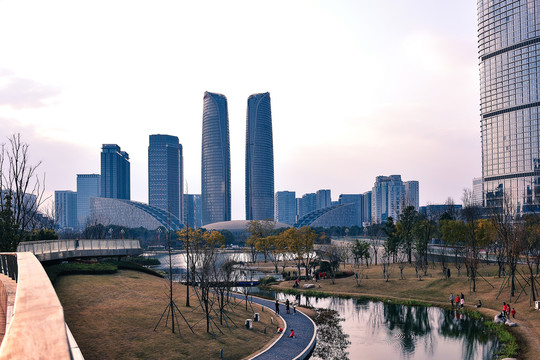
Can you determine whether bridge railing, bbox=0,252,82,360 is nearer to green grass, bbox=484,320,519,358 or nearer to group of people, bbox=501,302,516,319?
green grass, bbox=484,320,519,358

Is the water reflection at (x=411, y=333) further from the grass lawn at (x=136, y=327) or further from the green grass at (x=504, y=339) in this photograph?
the grass lawn at (x=136, y=327)

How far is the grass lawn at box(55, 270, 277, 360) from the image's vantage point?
21.0m

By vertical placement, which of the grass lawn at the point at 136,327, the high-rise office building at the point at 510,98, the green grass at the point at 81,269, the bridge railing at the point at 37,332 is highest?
the high-rise office building at the point at 510,98

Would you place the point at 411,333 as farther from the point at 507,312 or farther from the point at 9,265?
the point at 9,265

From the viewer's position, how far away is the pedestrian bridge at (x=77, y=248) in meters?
34.0

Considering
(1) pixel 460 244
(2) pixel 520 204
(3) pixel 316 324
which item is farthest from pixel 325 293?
(2) pixel 520 204

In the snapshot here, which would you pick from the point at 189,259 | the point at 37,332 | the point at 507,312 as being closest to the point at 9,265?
the point at 37,332

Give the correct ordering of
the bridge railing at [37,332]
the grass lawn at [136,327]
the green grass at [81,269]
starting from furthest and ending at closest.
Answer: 1. the green grass at [81,269]
2. the grass lawn at [136,327]
3. the bridge railing at [37,332]

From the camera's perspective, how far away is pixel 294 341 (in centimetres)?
2612

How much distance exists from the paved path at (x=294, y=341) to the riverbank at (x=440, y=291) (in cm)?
1263

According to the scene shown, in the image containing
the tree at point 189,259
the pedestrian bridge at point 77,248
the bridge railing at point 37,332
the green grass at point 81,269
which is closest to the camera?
the bridge railing at point 37,332

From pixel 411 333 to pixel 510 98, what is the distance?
123 metres

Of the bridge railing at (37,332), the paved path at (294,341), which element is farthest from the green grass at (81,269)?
the bridge railing at (37,332)

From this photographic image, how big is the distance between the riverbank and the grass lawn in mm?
16260
